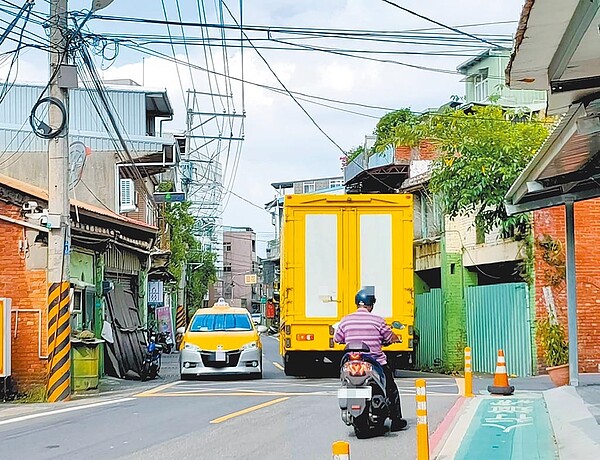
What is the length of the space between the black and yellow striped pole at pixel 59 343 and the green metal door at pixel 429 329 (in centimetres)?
1109

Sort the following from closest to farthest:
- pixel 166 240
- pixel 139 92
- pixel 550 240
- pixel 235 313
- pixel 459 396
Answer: pixel 459 396, pixel 550 240, pixel 235 313, pixel 139 92, pixel 166 240

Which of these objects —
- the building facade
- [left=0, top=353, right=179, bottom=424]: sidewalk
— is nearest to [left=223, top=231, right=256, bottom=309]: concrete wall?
the building facade

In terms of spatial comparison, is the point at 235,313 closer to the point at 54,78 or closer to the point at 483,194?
Answer: the point at 483,194

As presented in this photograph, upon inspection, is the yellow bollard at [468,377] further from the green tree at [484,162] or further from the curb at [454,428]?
the green tree at [484,162]

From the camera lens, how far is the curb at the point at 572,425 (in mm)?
9414

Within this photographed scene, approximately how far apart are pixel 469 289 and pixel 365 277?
5387mm

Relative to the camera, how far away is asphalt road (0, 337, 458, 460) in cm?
992

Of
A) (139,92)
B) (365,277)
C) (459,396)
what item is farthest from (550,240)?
(139,92)

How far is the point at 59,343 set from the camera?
53.6ft

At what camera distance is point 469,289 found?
75.2 ft

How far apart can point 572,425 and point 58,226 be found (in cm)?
942

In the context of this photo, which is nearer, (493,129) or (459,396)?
(459,396)

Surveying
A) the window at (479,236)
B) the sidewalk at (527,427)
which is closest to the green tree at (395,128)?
the window at (479,236)

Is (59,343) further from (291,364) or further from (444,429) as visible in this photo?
(444,429)
